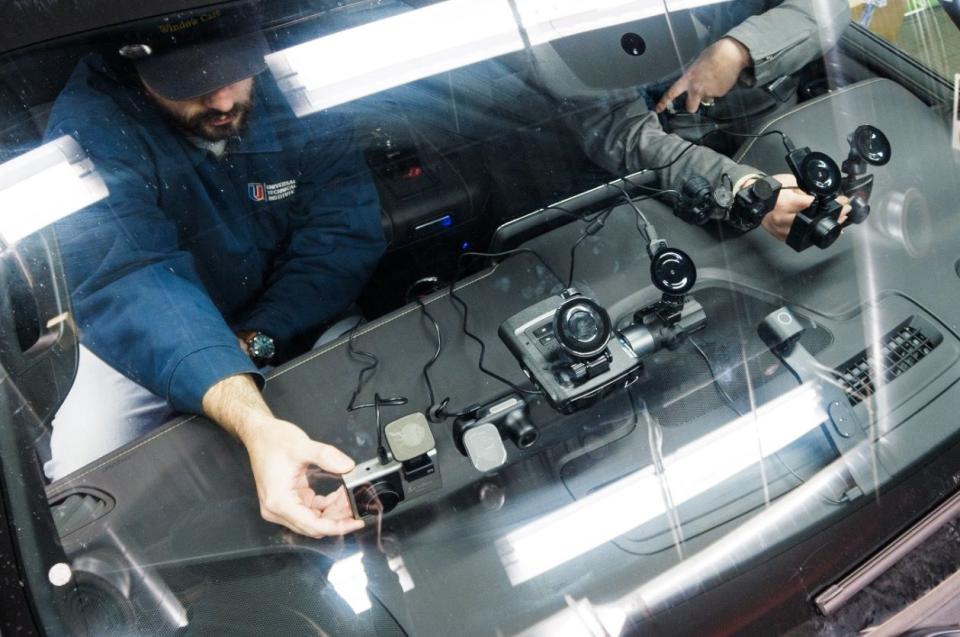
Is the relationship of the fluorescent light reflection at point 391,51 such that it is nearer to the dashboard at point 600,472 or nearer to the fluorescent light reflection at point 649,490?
the dashboard at point 600,472

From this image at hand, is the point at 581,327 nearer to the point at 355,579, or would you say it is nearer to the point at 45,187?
the point at 355,579

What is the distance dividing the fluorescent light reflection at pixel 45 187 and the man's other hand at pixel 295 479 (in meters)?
0.53

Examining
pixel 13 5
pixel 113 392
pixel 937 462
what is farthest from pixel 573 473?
pixel 13 5

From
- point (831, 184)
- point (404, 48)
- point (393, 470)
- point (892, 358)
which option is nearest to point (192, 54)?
point (404, 48)

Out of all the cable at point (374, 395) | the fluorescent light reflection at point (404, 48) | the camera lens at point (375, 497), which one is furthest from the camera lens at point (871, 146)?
the camera lens at point (375, 497)

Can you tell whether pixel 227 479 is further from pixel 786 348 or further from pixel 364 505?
pixel 786 348

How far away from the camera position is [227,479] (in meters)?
1.43

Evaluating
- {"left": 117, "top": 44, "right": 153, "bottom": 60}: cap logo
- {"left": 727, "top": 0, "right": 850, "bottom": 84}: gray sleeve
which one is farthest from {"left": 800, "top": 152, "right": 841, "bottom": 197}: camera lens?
{"left": 117, "top": 44, "right": 153, "bottom": 60}: cap logo

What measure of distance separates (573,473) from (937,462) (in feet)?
2.02

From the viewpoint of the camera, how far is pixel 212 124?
160 cm

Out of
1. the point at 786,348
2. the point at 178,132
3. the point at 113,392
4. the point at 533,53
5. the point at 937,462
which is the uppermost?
the point at 178,132

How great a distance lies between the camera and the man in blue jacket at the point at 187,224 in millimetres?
1492

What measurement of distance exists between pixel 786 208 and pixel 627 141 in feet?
1.22

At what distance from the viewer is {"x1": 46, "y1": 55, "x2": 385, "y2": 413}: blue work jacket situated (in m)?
1.50
